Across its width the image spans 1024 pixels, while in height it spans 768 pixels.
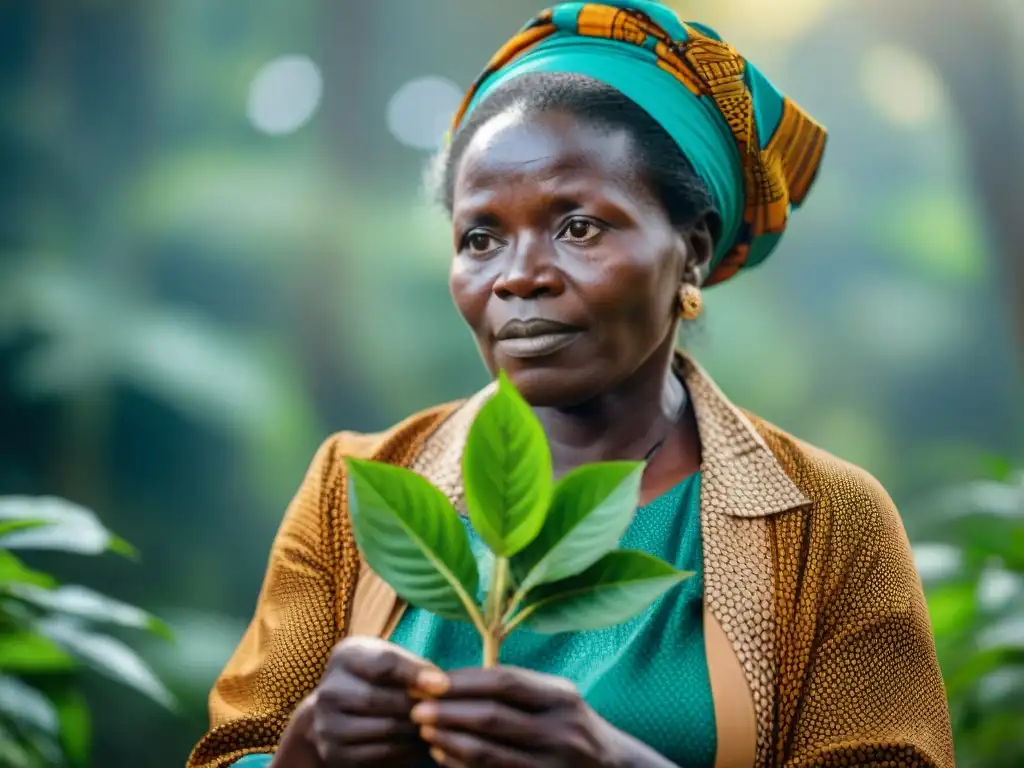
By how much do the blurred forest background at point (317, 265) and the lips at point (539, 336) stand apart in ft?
4.17

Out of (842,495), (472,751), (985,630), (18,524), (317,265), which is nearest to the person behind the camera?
(472,751)

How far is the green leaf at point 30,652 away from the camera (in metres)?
1.46

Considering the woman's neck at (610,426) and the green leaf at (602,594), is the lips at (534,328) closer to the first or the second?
the woman's neck at (610,426)

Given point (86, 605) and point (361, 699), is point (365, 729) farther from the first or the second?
point (86, 605)

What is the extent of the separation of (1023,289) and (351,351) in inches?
52.0

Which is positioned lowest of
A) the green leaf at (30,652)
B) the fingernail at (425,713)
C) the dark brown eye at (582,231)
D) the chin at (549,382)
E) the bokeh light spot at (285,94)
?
the green leaf at (30,652)

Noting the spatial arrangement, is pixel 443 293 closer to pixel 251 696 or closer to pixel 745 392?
pixel 745 392

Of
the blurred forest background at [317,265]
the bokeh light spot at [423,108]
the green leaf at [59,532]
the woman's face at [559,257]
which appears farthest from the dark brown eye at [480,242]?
the bokeh light spot at [423,108]

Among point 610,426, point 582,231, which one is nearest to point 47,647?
point 610,426

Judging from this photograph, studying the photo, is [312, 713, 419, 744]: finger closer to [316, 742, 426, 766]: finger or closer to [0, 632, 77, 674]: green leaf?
[316, 742, 426, 766]: finger

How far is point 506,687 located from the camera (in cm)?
67

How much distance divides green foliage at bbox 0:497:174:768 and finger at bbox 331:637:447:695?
794mm

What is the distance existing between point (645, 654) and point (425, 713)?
11.1 inches

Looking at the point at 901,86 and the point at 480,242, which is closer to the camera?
the point at 480,242
